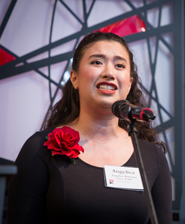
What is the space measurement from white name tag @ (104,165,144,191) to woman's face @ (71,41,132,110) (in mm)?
325

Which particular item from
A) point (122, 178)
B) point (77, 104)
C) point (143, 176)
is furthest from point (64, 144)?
point (143, 176)

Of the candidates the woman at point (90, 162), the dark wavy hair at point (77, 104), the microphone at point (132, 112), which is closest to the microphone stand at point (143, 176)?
the microphone at point (132, 112)

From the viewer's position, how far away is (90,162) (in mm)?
1246

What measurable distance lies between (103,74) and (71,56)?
3.61 feet

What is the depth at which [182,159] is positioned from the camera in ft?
7.76

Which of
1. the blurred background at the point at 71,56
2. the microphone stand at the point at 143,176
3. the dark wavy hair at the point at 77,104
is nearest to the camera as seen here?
the microphone stand at the point at 143,176

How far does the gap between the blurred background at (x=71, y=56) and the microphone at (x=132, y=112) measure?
1121mm

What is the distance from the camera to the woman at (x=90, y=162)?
1.14 metres

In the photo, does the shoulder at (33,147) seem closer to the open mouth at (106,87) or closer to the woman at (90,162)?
the woman at (90,162)

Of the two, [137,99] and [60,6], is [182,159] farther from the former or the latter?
[60,6]

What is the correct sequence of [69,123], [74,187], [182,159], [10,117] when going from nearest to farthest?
[74,187], [69,123], [10,117], [182,159]

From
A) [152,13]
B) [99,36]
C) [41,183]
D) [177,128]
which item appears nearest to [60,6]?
[152,13]

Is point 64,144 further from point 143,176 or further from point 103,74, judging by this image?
point 143,176

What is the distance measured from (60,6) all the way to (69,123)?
55.9 inches
